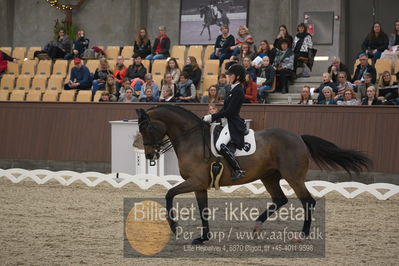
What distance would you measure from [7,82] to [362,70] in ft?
32.9

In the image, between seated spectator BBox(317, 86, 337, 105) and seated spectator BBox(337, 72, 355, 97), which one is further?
seated spectator BBox(337, 72, 355, 97)

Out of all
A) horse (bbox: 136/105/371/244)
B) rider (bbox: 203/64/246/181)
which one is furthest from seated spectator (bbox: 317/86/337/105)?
rider (bbox: 203/64/246/181)

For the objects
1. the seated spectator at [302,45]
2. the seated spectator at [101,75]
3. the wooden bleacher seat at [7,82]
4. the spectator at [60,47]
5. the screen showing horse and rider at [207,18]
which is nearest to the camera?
the seated spectator at [302,45]

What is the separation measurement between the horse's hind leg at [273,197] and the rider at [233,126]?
52 cm

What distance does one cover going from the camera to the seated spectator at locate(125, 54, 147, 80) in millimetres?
17328

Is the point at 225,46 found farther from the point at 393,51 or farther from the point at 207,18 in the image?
the point at 207,18

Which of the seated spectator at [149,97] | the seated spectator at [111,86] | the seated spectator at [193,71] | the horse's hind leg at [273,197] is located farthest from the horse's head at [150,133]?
the seated spectator at [111,86]

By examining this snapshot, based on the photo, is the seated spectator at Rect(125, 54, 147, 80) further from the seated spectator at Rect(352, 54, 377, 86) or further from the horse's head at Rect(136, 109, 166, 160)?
the horse's head at Rect(136, 109, 166, 160)

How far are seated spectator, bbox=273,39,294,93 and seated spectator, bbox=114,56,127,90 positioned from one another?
3.83m

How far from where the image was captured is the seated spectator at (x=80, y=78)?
18203mm

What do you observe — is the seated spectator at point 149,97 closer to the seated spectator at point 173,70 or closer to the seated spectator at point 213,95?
the seated spectator at point 173,70

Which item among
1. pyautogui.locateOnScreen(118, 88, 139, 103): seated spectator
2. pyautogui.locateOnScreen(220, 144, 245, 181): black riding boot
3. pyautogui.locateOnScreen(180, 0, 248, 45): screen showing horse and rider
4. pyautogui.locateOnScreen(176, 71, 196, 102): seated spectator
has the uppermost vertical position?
pyautogui.locateOnScreen(180, 0, 248, 45): screen showing horse and rider

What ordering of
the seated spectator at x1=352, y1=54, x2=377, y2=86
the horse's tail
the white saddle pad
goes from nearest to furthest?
the white saddle pad < the horse's tail < the seated spectator at x1=352, y1=54, x2=377, y2=86

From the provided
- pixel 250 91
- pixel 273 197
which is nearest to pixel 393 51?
pixel 250 91
